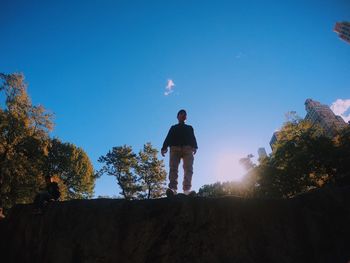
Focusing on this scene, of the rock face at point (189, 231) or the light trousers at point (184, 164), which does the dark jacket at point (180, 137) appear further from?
the rock face at point (189, 231)

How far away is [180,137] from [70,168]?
3282cm

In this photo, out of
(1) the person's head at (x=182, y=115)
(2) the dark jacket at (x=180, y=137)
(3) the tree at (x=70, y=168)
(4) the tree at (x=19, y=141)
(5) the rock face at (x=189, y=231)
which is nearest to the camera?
(5) the rock face at (x=189, y=231)

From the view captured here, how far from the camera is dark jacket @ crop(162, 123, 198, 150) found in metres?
8.60

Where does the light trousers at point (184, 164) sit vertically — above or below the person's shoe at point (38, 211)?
above

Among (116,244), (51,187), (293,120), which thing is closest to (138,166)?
(293,120)

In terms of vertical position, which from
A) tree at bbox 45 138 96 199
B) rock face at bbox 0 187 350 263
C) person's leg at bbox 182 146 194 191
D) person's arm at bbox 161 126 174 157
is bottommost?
rock face at bbox 0 187 350 263

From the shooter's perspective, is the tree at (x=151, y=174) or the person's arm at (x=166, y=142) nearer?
the person's arm at (x=166, y=142)

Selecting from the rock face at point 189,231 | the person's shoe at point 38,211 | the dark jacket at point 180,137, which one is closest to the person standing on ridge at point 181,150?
the dark jacket at point 180,137

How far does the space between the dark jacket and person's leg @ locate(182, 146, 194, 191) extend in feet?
0.74

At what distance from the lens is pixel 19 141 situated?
24484mm

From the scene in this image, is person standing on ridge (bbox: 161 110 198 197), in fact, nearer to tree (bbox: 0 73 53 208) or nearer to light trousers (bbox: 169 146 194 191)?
light trousers (bbox: 169 146 194 191)

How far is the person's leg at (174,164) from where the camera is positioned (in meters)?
8.24

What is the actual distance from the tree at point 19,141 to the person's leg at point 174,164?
21030mm

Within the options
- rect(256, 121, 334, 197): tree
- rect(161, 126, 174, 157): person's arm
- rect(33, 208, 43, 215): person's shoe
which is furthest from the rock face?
rect(256, 121, 334, 197): tree
